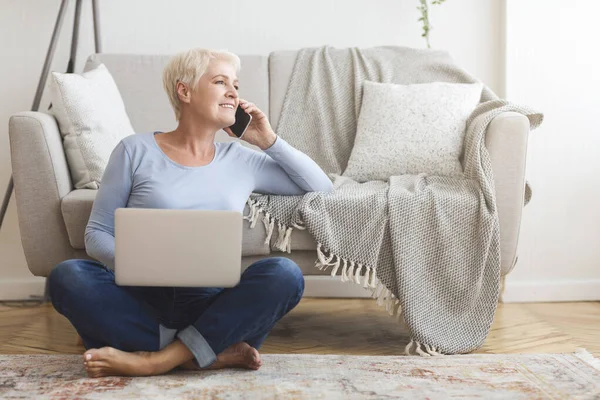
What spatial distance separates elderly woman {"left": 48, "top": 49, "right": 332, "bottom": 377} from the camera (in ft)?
6.07

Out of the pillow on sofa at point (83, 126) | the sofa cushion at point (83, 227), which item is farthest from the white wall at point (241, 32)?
the sofa cushion at point (83, 227)

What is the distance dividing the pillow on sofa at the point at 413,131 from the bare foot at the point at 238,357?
1.02 m

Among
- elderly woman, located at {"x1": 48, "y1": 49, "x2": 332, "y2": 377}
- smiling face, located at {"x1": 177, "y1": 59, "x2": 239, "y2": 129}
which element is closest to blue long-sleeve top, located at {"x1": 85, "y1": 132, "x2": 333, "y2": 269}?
elderly woman, located at {"x1": 48, "y1": 49, "x2": 332, "y2": 377}

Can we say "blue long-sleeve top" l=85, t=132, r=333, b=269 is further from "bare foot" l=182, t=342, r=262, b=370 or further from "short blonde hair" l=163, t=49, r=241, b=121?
"bare foot" l=182, t=342, r=262, b=370

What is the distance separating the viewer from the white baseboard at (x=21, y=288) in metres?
3.34

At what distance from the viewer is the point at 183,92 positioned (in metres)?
2.11

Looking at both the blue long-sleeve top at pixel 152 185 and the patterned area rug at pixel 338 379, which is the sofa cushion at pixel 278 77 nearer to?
the blue long-sleeve top at pixel 152 185

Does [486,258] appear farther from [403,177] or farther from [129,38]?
[129,38]

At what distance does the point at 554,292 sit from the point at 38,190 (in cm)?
207

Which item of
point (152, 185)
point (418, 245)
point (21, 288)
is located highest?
point (152, 185)

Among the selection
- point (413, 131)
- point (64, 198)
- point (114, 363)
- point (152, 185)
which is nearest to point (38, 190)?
point (64, 198)

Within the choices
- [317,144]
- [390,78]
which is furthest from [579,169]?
[317,144]

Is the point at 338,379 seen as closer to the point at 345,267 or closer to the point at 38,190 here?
the point at 345,267

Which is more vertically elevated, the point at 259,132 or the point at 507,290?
the point at 259,132
